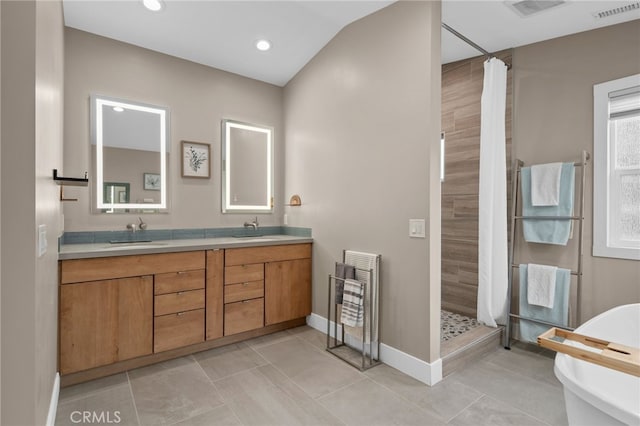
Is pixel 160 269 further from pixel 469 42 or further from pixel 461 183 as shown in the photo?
pixel 469 42

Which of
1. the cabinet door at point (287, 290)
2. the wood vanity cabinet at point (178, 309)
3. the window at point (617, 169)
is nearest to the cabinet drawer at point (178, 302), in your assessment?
the wood vanity cabinet at point (178, 309)

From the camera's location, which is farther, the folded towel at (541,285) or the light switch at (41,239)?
the folded towel at (541,285)

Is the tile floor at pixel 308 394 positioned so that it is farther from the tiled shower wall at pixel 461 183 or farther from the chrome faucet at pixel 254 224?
the chrome faucet at pixel 254 224

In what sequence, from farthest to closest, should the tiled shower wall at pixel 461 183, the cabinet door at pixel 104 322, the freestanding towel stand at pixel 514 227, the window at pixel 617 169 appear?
the tiled shower wall at pixel 461 183
the freestanding towel stand at pixel 514 227
the window at pixel 617 169
the cabinet door at pixel 104 322

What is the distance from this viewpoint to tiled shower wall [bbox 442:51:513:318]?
3215 millimetres

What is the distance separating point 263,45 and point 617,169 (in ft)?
10.5

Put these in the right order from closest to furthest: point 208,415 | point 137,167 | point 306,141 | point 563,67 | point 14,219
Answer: point 14,219 → point 208,415 → point 563,67 → point 137,167 → point 306,141

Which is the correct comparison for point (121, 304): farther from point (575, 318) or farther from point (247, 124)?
point (575, 318)

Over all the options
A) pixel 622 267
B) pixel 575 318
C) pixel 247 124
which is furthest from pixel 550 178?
pixel 247 124

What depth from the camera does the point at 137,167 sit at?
2.88 m

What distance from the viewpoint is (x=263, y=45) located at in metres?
3.05

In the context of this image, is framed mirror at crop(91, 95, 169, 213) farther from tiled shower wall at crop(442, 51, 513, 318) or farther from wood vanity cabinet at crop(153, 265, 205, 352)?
Result: tiled shower wall at crop(442, 51, 513, 318)

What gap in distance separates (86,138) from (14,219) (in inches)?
75.1

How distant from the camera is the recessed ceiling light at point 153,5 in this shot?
244 cm
